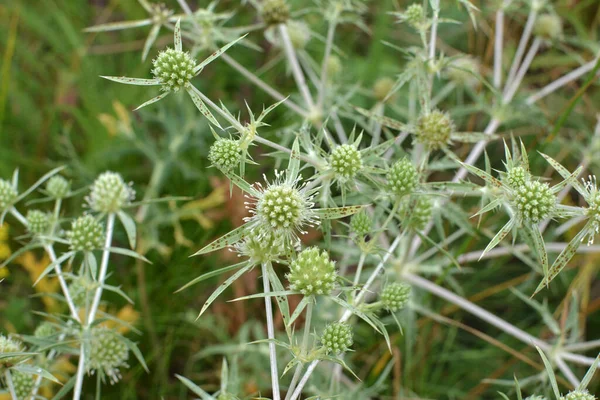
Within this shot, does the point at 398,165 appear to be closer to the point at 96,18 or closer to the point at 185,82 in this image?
the point at 185,82

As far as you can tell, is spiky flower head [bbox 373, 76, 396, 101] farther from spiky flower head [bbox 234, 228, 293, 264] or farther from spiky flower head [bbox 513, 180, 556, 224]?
spiky flower head [bbox 234, 228, 293, 264]

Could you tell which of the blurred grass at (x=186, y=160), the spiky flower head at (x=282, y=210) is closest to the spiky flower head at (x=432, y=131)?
the blurred grass at (x=186, y=160)

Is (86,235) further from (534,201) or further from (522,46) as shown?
(522,46)

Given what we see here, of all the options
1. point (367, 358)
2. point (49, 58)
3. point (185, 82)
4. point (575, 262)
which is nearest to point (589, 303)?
point (575, 262)

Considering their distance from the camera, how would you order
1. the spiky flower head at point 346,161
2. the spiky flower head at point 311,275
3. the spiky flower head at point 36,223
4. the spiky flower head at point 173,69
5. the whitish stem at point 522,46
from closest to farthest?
the spiky flower head at point 311,275 → the spiky flower head at point 173,69 → the spiky flower head at point 346,161 → the spiky flower head at point 36,223 → the whitish stem at point 522,46

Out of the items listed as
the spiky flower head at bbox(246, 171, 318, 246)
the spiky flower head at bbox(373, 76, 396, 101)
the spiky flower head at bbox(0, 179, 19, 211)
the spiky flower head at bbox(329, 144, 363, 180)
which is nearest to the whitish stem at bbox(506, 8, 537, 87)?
the spiky flower head at bbox(373, 76, 396, 101)

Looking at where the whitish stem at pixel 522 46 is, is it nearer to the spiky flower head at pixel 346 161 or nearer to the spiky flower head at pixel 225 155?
the spiky flower head at pixel 346 161

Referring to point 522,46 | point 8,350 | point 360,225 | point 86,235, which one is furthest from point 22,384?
point 522,46
